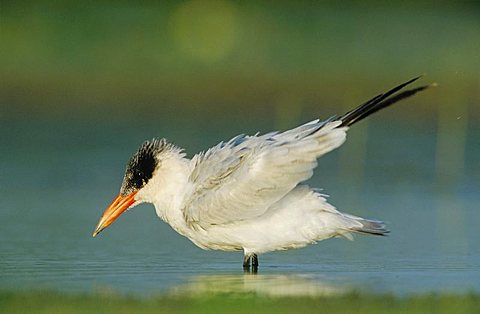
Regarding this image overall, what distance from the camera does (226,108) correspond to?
21.4 metres

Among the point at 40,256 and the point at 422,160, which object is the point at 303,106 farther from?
the point at 40,256

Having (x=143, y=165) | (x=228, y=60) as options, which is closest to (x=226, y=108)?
(x=228, y=60)

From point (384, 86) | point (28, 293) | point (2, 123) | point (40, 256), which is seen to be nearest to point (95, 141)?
point (2, 123)

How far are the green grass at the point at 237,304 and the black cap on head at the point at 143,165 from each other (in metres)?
2.11

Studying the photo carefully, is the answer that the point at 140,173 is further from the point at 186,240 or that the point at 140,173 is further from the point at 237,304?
the point at 237,304

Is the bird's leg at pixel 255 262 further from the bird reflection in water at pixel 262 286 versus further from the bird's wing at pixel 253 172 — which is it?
the bird's wing at pixel 253 172

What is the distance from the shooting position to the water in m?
9.91

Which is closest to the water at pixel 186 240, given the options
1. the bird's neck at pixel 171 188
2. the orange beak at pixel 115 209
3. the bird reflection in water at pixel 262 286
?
the bird reflection in water at pixel 262 286

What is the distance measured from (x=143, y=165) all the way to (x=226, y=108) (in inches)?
407

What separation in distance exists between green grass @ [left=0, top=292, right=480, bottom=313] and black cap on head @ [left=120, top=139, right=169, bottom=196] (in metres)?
2.11

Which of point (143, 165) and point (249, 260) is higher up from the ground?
point (143, 165)

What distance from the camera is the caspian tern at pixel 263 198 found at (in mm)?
10117

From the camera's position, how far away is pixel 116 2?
2386cm

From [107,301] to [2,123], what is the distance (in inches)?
447
